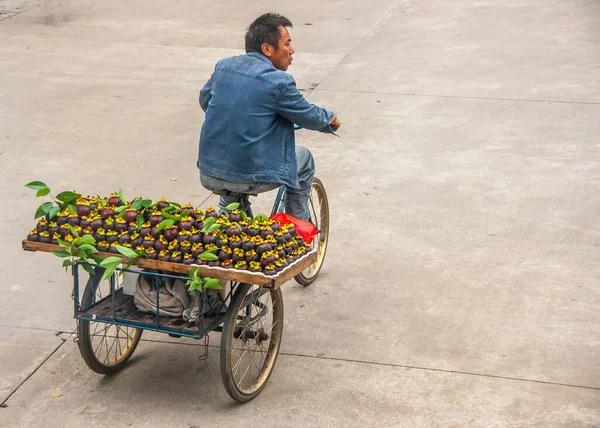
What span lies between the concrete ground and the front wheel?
0.39ft

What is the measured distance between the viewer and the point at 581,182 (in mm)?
8062

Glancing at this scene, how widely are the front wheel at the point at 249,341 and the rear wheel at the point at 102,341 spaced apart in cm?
62

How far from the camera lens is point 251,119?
4918 mm

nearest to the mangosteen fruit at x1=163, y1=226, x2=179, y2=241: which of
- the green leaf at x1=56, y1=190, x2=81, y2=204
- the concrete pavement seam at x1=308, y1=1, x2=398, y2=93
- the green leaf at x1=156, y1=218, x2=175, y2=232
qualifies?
the green leaf at x1=156, y1=218, x2=175, y2=232

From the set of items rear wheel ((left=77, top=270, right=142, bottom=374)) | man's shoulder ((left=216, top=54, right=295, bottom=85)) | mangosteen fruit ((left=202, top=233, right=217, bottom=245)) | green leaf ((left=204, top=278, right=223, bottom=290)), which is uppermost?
man's shoulder ((left=216, top=54, right=295, bottom=85))

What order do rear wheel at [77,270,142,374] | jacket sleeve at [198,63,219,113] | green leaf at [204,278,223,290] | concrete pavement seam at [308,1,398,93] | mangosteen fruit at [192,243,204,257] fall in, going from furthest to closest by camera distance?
1. concrete pavement seam at [308,1,398,93]
2. jacket sleeve at [198,63,219,113]
3. rear wheel at [77,270,142,374]
4. mangosteen fruit at [192,243,204,257]
5. green leaf at [204,278,223,290]

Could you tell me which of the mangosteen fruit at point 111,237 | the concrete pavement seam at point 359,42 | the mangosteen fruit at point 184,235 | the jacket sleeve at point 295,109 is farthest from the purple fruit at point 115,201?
the concrete pavement seam at point 359,42

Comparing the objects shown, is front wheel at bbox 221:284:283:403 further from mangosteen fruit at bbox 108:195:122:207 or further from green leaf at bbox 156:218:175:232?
mangosteen fruit at bbox 108:195:122:207

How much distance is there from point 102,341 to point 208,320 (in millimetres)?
904

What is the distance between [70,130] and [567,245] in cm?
520

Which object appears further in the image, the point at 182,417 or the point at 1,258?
the point at 1,258

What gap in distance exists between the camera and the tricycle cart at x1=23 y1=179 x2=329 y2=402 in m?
4.45

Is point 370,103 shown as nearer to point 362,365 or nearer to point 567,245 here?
point 567,245

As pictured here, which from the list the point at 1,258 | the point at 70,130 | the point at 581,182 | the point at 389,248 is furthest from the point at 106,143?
the point at 581,182
